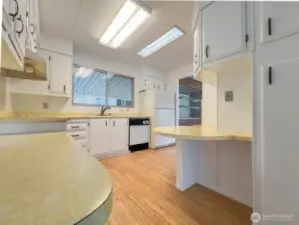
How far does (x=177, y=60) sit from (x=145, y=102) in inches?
58.4

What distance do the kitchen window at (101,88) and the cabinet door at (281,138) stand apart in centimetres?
370

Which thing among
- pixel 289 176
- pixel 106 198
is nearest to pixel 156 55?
pixel 289 176

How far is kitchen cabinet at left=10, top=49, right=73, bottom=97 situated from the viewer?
2.77 meters

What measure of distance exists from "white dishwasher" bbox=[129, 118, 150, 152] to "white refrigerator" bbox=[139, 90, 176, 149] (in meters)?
0.17

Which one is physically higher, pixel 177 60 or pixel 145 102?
pixel 177 60

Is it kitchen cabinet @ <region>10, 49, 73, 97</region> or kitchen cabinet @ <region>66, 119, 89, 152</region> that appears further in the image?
kitchen cabinet @ <region>66, 119, 89, 152</region>

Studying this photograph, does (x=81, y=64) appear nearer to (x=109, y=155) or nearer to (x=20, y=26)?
(x=109, y=155)

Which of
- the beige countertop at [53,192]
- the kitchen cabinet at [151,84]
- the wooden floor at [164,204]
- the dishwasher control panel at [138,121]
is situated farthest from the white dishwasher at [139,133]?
the beige countertop at [53,192]

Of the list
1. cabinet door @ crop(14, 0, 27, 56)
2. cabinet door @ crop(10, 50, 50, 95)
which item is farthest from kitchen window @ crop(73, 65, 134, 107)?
cabinet door @ crop(14, 0, 27, 56)

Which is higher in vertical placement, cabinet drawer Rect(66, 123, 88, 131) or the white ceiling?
the white ceiling

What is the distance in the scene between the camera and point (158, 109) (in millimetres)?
4492

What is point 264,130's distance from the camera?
1.13 metres

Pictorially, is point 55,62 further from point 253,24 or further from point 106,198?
point 106,198

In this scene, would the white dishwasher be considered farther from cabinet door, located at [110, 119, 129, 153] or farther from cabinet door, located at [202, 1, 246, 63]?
cabinet door, located at [202, 1, 246, 63]
